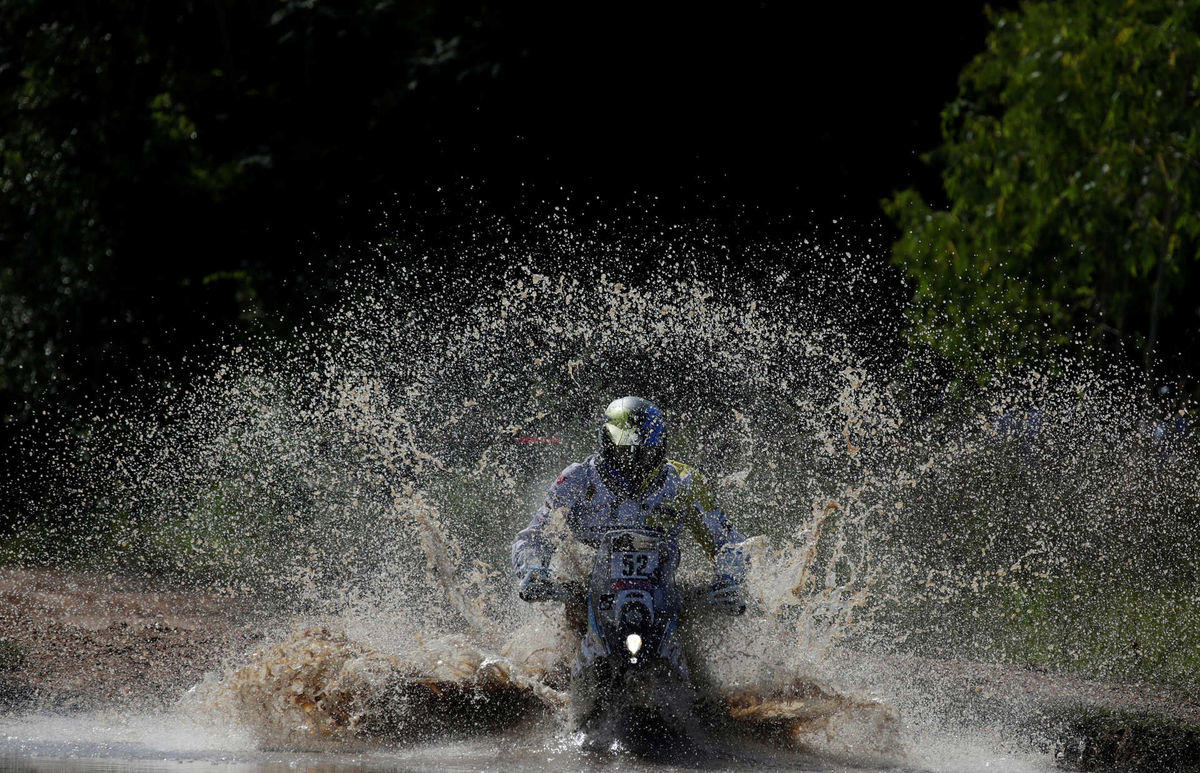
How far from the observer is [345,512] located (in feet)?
49.2

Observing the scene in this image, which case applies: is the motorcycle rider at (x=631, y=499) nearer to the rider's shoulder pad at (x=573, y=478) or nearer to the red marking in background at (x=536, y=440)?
the rider's shoulder pad at (x=573, y=478)

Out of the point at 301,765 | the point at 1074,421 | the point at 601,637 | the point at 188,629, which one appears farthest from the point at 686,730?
the point at 1074,421

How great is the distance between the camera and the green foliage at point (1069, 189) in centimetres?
1471

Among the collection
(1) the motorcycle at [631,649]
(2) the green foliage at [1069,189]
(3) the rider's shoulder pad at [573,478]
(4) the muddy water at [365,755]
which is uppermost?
(2) the green foliage at [1069,189]

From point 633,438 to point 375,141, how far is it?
13423 millimetres

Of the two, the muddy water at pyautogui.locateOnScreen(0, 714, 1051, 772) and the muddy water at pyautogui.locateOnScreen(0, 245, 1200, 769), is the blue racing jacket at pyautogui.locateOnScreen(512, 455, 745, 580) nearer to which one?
the muddy water at pyautogui.locateOnScreen(0, 245, 1200, 769)

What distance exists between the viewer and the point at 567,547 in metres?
8.55

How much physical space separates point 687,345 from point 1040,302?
135 inches

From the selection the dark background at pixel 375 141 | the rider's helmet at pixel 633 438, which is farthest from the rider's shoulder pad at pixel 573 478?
the dark background at pixel 375 141

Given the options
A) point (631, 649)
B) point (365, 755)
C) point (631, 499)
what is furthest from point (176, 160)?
point (631, 649)

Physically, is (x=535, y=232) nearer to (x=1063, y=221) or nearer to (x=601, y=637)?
(x=1063, y=221)

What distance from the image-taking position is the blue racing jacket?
27.8ft

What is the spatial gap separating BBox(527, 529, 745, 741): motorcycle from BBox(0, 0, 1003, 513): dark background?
11.6m

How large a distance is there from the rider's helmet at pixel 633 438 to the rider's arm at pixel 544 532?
0.32 meters
